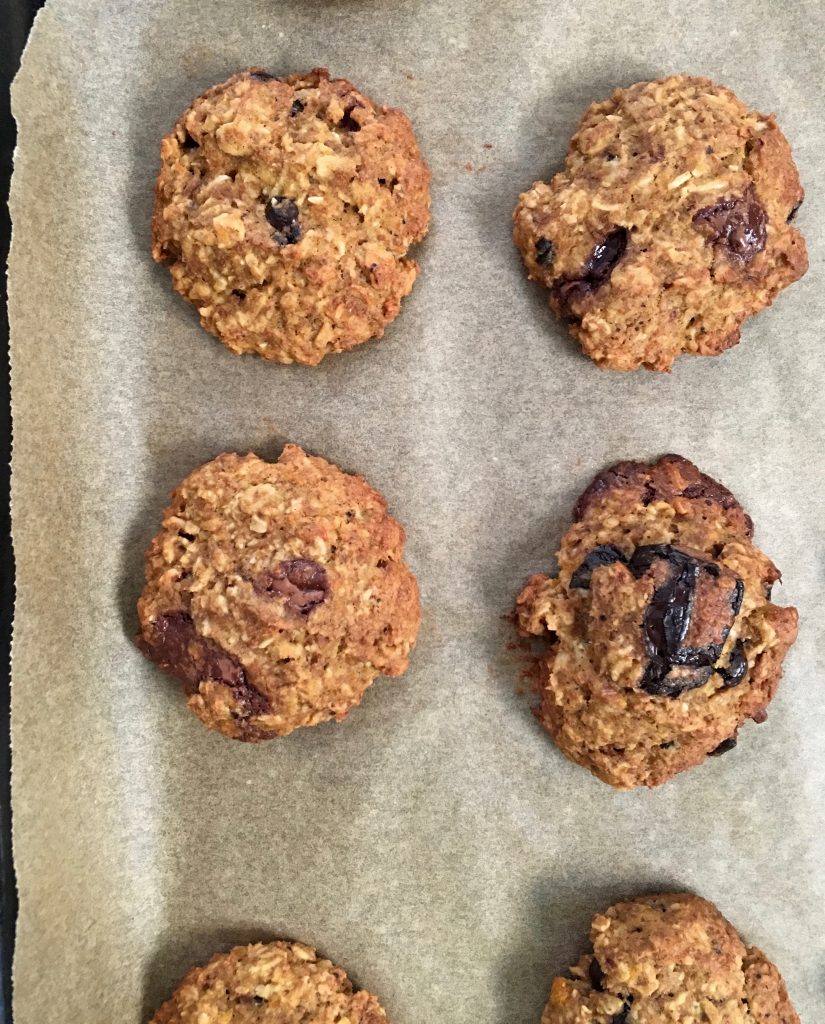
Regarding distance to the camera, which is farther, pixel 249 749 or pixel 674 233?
pixel 249 749

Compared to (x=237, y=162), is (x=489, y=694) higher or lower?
lower

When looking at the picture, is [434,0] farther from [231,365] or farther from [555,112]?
[231,365]

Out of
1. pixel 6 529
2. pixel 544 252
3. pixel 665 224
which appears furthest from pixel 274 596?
pixel 665 224

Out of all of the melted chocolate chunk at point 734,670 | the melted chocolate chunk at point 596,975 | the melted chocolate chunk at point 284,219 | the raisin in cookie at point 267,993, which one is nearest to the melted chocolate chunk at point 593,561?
the melted chocolate chunk at point 734,670

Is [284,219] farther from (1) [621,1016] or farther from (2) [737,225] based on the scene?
(1) [621,1016]

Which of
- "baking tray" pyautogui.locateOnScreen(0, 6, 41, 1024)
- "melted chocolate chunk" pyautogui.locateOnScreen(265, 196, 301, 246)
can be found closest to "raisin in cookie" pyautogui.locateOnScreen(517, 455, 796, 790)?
"melted chocolate chunk" pyautogui.locateOnScreen(265, 196, 301, 246)

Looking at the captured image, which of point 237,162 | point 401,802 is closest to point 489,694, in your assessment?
point 401,802

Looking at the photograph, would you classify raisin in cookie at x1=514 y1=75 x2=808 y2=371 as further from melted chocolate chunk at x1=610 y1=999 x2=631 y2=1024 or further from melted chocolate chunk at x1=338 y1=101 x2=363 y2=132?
melted chocolate chunk at x1=610 y1=999 x2=631 y2=1024

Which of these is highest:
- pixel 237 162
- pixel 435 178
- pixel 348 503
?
pixel 435 178
